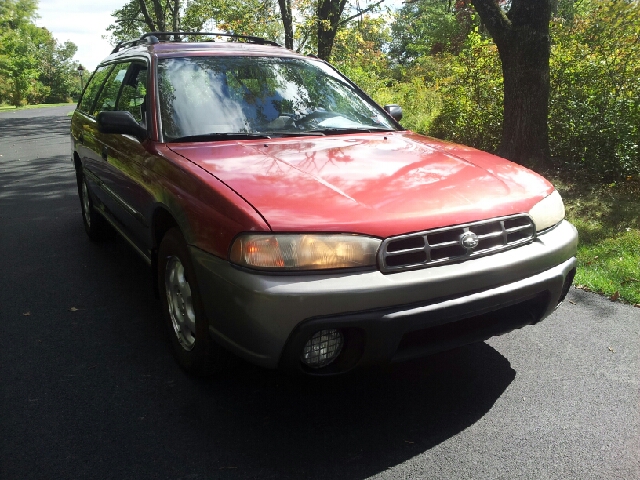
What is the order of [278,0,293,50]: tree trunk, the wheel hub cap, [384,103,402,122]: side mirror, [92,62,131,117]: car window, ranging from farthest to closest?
1. [278,0,293,50]: tree trunk
2. [92,62,131,117]: car window
3. [384,103,402,122]: side mirror
4. the wheel hub cap

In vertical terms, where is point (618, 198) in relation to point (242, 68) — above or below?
below

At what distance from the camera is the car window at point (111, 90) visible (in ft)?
15.7

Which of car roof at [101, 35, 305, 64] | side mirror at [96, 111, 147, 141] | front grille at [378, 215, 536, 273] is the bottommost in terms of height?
front grille at [378, 215, 536, 273]

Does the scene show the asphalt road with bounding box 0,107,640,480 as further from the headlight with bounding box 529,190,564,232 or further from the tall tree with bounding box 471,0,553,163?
the tall tree with bounding box 471,0,553,163

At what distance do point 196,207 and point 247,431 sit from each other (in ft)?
3.42

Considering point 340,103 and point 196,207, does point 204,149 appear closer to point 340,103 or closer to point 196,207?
point 196,207

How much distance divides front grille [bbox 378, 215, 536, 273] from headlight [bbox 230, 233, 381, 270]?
88 millimetres

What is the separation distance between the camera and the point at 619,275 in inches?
194

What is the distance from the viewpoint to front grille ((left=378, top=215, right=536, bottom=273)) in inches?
100

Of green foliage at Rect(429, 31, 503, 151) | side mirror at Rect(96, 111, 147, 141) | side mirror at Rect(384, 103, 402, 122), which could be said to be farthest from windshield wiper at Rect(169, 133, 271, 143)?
green foliage at Rect(429, 31, 503, 151)

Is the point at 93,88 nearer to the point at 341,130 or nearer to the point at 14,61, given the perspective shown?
the point at 341,130

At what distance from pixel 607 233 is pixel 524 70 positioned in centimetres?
307

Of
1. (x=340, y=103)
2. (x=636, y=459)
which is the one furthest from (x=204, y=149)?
(x=636, y=459)

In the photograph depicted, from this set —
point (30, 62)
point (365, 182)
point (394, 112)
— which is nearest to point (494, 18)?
point (394, 112)
